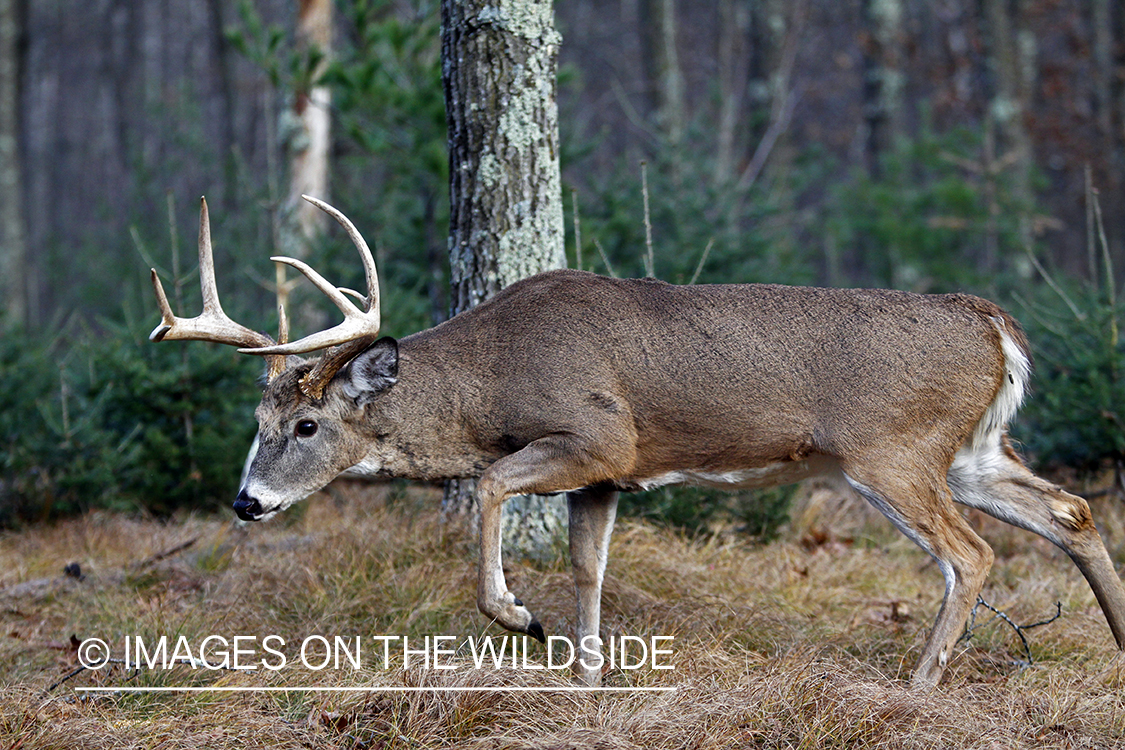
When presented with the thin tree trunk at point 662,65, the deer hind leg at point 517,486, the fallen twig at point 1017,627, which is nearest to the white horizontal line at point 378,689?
the deer hind leg at point 517,486

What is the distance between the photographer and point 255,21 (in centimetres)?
938

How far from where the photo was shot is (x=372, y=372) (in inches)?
181

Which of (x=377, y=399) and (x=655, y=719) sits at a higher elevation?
(x=377, y=399)

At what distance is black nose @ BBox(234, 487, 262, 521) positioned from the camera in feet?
14.9

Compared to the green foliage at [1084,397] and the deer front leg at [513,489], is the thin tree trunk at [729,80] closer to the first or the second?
the green foliage at [1084,397]

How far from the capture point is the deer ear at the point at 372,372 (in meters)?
4.52

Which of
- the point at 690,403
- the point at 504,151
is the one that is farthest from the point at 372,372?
the point at 504,151

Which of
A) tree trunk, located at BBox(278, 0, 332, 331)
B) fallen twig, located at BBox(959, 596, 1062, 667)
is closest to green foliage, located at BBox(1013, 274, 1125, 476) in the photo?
fallen twig, located at BBox(959, 596, 1062, 667)

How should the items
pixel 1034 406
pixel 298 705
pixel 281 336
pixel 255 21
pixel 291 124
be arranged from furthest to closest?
pixel 291 124 < pixel 255 21 < pixel 1034 406 < pixel 281 336 < pixel 298 705

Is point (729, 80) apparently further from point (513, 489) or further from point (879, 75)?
point (513, 489)

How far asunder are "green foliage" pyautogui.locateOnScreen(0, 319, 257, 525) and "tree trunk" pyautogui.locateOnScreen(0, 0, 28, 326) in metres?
6.53

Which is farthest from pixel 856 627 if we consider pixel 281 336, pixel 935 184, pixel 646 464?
pixel 935 184

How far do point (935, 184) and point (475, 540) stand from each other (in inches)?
426

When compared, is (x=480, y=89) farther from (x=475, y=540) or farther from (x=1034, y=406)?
(x=1034, y=406)
